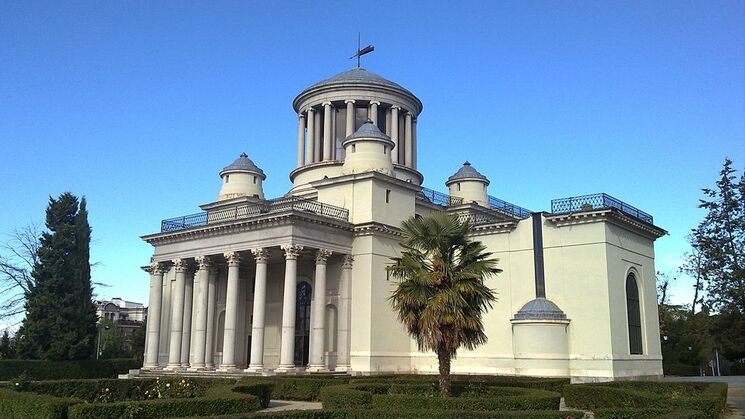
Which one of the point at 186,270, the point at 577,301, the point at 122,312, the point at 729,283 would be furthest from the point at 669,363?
the point at 122,312

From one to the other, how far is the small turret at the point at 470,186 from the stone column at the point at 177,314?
61.0ft

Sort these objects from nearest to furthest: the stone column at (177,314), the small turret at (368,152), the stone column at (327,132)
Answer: the stone column at (177,314)
the small turret at (368,152)
the stone column at (327,132)

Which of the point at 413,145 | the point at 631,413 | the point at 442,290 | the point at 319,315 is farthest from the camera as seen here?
the point at 413,145

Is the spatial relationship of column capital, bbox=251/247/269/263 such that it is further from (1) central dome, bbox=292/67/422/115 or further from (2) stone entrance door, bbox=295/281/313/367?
(1) central dome, bbox=292/67/422/115

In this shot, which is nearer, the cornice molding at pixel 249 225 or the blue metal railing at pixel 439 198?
the cornice molding at pixel 249 225

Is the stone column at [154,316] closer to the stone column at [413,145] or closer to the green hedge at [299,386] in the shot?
the green hedge at [299,386]

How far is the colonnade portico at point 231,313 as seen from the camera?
32969mm

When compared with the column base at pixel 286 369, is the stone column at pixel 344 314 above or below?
above

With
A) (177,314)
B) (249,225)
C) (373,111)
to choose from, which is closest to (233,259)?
(249,225)

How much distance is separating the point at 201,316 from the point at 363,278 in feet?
31.2

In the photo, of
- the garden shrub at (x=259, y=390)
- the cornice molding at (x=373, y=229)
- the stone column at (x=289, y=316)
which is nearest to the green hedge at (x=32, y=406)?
the garden shrub at (x=259, y=390)

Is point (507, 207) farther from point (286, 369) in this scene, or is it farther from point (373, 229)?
point (286, 369)

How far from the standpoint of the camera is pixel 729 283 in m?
40.9

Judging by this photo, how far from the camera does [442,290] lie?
71.8 feet
